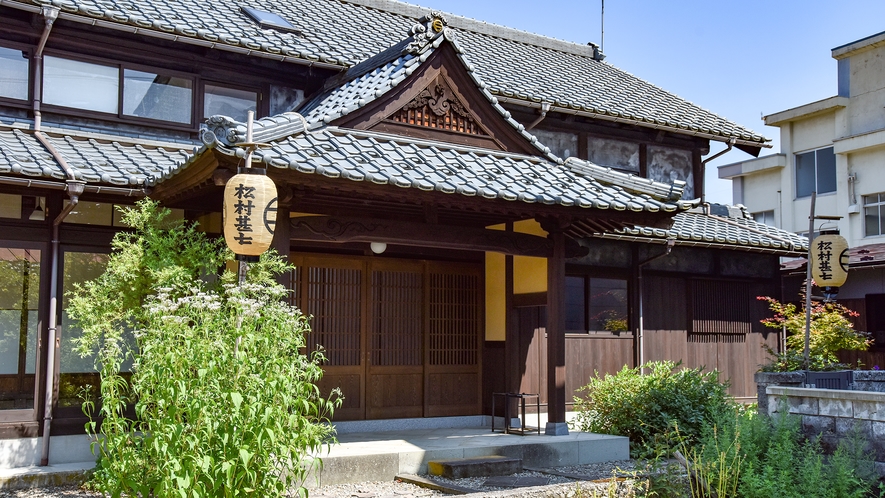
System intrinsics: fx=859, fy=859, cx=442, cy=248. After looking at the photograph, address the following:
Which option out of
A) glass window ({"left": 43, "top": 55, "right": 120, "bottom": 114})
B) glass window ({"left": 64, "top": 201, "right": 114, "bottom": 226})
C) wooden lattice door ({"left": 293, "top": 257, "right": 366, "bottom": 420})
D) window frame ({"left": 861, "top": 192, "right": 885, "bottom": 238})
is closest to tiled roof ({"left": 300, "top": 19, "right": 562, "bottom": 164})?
wooden lattice door ({"left": 293, "top": 257, "right": 366, "bottom": 420})

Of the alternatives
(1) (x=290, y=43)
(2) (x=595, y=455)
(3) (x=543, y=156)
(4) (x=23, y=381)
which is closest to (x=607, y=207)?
(3) (x=543, y=156)

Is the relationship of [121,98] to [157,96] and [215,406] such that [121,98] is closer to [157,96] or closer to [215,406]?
[157,96]

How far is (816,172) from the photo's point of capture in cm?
3328

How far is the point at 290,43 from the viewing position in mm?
13172

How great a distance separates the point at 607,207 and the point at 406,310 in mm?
4046

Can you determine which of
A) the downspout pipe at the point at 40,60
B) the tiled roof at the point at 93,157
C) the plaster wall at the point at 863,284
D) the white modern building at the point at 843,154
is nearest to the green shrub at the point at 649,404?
the tiled roof at the point at 93,157

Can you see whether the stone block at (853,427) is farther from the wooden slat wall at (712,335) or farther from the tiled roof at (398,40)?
the tiled roof at (398,40)

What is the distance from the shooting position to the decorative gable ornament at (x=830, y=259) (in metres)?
15.7

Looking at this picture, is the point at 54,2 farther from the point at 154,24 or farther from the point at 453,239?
the point at 453,239

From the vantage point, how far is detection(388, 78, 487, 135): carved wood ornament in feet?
37.1

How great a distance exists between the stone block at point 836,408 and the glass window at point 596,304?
6168mm

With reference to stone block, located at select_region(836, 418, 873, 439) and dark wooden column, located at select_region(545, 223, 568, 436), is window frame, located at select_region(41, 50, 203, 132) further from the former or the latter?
stone block, located at select_region(836, 418, 873, 439)

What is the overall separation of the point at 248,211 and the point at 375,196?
77.9 inches

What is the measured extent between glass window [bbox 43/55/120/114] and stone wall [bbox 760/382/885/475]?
9.50m
